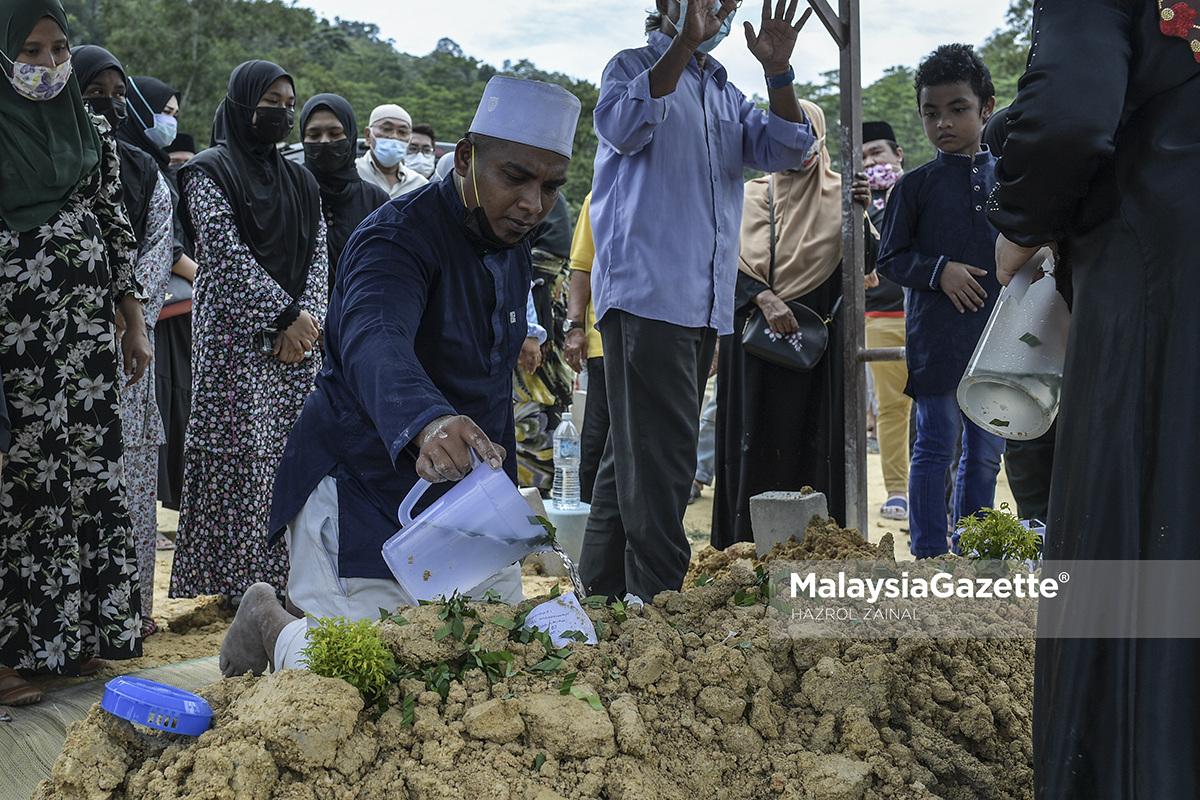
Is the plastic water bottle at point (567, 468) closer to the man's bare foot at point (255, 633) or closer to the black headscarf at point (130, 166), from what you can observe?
the black headscarf at point (130, 166)

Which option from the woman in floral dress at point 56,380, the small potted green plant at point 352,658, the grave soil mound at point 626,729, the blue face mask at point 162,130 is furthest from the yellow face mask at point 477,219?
the blue face mask at point 162,130

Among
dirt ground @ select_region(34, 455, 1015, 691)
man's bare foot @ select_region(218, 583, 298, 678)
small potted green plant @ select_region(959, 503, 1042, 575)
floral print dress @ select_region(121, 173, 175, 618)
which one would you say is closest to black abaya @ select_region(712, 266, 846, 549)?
dirt ground @ select_region(34, 455, 1015, 691)

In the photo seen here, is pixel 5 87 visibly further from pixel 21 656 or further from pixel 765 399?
pixel 765 399

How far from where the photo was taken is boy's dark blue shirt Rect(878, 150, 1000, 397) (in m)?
3.95

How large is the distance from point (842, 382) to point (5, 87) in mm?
3543

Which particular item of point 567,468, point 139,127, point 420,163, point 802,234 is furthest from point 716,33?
point 420,163

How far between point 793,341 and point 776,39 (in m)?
1.38

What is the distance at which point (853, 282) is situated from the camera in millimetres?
4191

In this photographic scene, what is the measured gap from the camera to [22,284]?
3.09 m

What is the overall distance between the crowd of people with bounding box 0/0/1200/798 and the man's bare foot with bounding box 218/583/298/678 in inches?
0.6

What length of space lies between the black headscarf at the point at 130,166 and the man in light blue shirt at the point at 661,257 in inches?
76.8

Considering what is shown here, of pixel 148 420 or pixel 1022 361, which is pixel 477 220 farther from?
pixel 148 420

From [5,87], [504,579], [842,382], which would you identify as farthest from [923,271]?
[5,87]

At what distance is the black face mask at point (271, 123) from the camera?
163 inches
